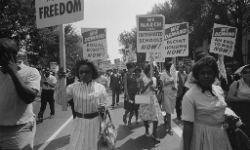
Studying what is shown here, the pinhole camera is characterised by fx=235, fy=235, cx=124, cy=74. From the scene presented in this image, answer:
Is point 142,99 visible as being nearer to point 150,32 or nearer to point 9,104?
point 150,32

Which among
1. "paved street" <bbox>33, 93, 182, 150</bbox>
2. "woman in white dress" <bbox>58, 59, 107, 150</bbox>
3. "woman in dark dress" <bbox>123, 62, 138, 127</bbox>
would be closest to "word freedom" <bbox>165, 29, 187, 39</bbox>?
"woman in dark dress" <bbox>123, 62, 138, 127</bbox>

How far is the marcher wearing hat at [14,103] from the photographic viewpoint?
7.48ft

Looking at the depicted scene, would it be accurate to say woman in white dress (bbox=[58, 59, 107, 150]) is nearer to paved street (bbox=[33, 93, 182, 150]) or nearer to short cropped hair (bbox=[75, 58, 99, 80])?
short cropped hair (bbox=[75, 58, 99, 80])

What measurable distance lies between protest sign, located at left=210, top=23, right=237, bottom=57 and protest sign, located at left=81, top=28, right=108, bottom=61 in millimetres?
3813

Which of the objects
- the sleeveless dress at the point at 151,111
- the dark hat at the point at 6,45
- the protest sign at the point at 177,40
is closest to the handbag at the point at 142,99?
the sleeveless dress at the point at 151,111

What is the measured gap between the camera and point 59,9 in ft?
13.2

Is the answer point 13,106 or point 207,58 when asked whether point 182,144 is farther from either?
point 13,106

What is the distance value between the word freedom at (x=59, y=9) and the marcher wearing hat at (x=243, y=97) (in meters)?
2.95

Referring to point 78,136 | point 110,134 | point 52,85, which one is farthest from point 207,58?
point 52,85

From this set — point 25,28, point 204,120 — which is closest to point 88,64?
point 204,120

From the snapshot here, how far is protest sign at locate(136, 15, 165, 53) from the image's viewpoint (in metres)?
6.53

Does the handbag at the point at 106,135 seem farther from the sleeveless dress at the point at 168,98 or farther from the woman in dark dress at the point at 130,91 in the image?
the woman in dark dress at the point at 130,91

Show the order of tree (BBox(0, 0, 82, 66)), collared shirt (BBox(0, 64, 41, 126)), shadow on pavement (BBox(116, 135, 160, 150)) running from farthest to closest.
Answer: tree (BBox(0, 0, 82, 66)) → shadow on pavement (BBox(116, 135, 160, 150)) → collared shirt (BBox(0, 64, 41, 126))

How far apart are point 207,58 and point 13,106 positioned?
2052mm
